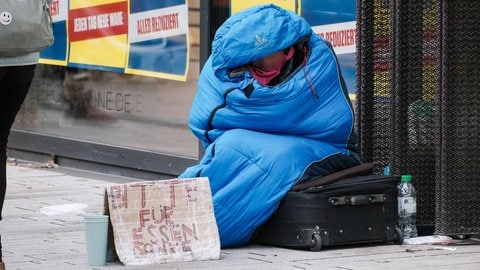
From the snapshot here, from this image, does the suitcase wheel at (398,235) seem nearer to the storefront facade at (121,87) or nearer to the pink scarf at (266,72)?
the pink scarf at (266,72)

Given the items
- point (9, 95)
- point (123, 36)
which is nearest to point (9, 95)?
point (9, 95)

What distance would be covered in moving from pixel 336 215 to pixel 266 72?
845mm

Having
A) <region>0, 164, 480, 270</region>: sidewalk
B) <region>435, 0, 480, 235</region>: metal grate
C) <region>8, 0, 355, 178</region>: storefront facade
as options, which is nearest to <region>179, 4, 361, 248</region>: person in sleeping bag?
<region>0, 164, 480, 270</region>: sidewalk

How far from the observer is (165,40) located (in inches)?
348

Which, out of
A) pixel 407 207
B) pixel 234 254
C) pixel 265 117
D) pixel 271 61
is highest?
pixel 271 61

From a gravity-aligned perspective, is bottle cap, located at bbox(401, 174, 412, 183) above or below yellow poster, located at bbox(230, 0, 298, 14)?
below

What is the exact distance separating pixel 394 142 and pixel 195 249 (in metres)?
1.32

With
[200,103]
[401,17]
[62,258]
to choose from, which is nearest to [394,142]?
[401,17]

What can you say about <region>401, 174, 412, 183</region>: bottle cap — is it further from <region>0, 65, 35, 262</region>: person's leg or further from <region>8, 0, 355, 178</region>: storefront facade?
<region>0, 65, 35, 262</region>: person's leg

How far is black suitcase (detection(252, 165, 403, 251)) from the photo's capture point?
6062 millimetres

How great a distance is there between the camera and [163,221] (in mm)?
5891

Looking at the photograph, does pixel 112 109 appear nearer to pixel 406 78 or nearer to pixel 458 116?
pixel 406 78

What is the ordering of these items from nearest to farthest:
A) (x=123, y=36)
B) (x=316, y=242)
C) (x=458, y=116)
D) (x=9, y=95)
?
1. (x=9, y=95)
2. (x=316, y=242)
3. (x=458, y=116)
4. (x=123, y=36)

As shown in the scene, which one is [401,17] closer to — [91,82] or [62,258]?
[62,258]
